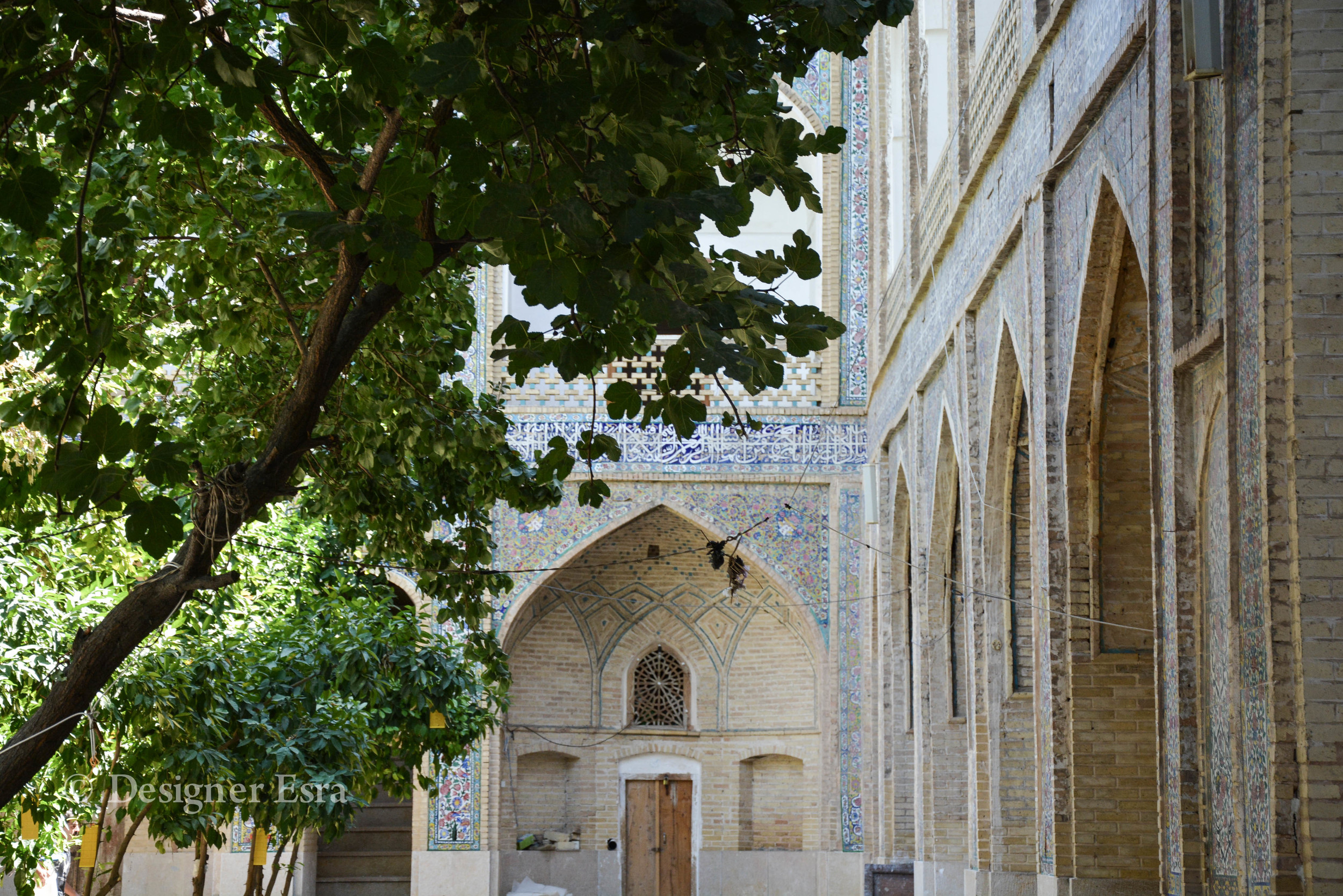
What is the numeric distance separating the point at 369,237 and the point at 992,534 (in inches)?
262

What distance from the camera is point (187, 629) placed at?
27.5ft

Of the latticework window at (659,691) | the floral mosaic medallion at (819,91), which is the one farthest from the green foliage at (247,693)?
the floral mosaic medallion at (819,91)

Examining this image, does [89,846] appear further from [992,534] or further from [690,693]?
[690,693]

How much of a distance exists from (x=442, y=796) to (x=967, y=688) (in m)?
7.26

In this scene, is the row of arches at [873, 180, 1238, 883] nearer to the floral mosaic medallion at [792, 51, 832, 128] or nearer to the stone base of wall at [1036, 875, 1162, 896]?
the stone base of wall at [1036, 875, 1162, 896]

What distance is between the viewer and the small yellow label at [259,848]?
9357 mm

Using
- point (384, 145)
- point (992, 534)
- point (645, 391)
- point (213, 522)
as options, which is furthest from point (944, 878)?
point (384, 145)

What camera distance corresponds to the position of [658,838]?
16969 millimetres

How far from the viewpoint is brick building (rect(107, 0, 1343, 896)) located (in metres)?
4.42

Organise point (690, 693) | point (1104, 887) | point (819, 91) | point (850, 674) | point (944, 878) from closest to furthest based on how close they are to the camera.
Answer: point (1104, 887)
point (944, 878)
point (850, 674)
point (819, 91)
point (690, 693)

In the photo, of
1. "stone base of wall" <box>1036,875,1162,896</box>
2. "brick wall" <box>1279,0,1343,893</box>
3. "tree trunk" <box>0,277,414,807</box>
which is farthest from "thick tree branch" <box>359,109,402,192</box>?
"stone base of wall" <box>1036,875,1162,896</box>

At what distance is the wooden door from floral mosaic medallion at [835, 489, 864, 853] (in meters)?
2.47

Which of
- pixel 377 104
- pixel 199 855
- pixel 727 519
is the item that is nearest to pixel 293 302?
pixel 377 104

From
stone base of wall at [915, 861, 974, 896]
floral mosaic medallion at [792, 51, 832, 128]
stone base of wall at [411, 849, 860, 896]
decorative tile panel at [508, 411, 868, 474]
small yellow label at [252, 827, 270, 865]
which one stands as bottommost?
stone base of wall at [411, 849, 860, 896]
